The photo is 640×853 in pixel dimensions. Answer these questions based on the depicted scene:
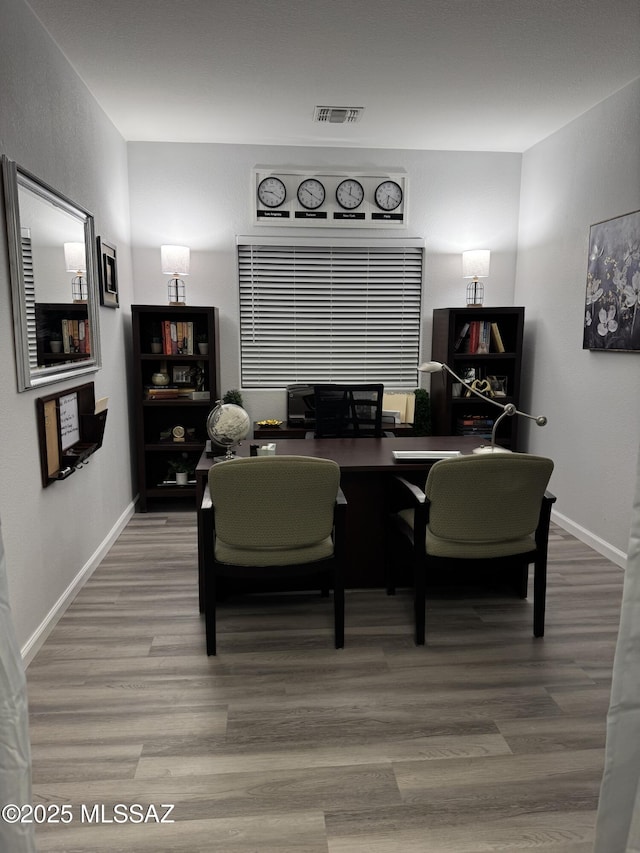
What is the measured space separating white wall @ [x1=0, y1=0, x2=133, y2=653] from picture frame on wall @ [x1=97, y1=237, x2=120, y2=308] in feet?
0.29

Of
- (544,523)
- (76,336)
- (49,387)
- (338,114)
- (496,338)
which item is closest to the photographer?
(544,523)

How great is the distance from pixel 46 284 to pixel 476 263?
10.7 feet

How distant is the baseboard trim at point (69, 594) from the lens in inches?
106

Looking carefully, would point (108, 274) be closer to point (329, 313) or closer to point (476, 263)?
point (329, 313)

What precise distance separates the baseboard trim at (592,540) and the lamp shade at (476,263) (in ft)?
6.37

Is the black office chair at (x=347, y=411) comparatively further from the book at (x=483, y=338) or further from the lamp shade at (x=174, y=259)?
the lamp shade at (x=174, y=259)

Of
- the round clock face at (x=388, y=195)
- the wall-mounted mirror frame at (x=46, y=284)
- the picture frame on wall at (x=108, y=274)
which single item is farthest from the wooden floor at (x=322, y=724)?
the round clock face at (x=388, y=195)

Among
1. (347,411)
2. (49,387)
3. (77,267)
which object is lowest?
(347,411)

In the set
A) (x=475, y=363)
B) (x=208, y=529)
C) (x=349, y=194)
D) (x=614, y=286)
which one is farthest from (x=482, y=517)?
(x=349, y=194)

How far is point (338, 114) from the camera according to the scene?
4.14 m

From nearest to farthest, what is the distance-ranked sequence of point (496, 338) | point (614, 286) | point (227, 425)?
point (227, 425), point (614, 286), point (496, 338)

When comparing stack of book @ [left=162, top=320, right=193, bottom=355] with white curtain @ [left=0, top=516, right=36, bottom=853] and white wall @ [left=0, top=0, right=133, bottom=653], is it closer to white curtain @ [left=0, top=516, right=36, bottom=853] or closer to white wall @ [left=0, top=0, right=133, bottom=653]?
white wall @ [left=0, top=0, right=133, bottom=653]

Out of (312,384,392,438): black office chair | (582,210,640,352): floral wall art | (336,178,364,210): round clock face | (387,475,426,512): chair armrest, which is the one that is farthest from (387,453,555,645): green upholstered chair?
(336,178,364,210): round clock face

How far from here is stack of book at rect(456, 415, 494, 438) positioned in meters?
4.91
